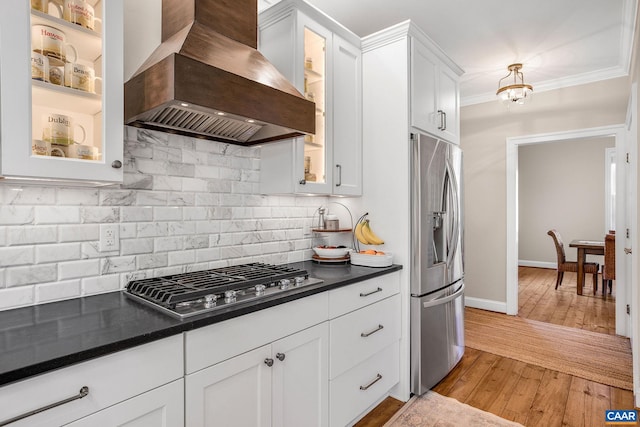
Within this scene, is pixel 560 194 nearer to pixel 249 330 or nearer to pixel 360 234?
pixel 360 234

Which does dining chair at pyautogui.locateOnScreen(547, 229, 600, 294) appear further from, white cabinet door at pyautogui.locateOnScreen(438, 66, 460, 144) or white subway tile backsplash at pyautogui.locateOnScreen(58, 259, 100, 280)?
white subway tile backsplash at pyautogui.locateOnScreen(58, 259, 100, 280)

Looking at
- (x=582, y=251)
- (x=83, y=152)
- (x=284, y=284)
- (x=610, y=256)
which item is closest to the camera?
(x=83, y=152)

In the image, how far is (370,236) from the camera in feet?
8.21

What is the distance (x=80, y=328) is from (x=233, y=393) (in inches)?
23.3

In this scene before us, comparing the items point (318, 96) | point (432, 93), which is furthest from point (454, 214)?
point (318, 96)

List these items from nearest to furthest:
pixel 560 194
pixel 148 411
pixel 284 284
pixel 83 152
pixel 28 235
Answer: pixel 148 411
pixel 83 152
pixel 28 235
pixel 284 284
pixel 560 194

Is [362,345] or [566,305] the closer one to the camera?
[362,345]

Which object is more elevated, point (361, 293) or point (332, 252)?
point (332, 252)

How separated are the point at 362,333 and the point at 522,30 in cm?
281

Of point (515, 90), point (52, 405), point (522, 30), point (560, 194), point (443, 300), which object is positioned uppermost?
point (522, 30)

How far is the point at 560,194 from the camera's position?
295 inches

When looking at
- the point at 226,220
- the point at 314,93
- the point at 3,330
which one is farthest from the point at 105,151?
the point at 314,93

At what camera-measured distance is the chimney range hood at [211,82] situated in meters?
1.35

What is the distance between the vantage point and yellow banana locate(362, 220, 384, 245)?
97.9 inches
